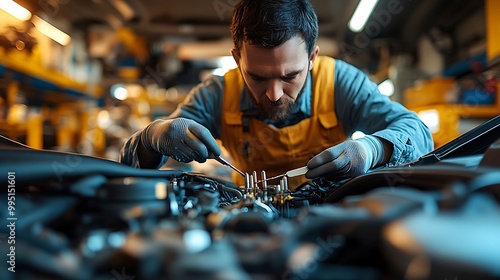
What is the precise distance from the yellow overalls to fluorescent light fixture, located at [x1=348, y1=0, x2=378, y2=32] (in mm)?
1605

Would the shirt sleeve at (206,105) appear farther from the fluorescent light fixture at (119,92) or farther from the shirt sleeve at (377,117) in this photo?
the fluorescent light fixture at (119,92)

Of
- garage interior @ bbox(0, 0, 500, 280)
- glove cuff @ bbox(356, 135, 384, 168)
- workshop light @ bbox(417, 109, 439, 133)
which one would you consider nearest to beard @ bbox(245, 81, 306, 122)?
glove cuff @ bbox(356, 135, 384, 168)

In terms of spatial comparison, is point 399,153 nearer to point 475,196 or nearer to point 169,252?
point 475,196

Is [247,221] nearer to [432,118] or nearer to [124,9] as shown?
[432,118]

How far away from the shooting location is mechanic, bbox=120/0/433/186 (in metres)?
1.18

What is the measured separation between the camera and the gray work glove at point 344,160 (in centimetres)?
103

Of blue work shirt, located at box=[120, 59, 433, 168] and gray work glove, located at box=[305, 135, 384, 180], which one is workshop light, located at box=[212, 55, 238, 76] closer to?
blue work shirt, located at box=[120, 59, 433, 168]

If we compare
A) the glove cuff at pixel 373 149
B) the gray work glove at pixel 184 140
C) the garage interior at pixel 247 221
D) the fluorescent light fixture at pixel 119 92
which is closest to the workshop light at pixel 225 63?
the fluorescent light fixture at pixel 119 92

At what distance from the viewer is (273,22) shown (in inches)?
47.9

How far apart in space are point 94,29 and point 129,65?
24.3 inches

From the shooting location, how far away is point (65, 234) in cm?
47

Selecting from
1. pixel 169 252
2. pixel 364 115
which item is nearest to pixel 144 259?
pixel 169 252

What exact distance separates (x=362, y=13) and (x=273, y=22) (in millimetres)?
2346

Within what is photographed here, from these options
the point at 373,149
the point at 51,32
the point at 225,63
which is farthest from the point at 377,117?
the point at 225,63
